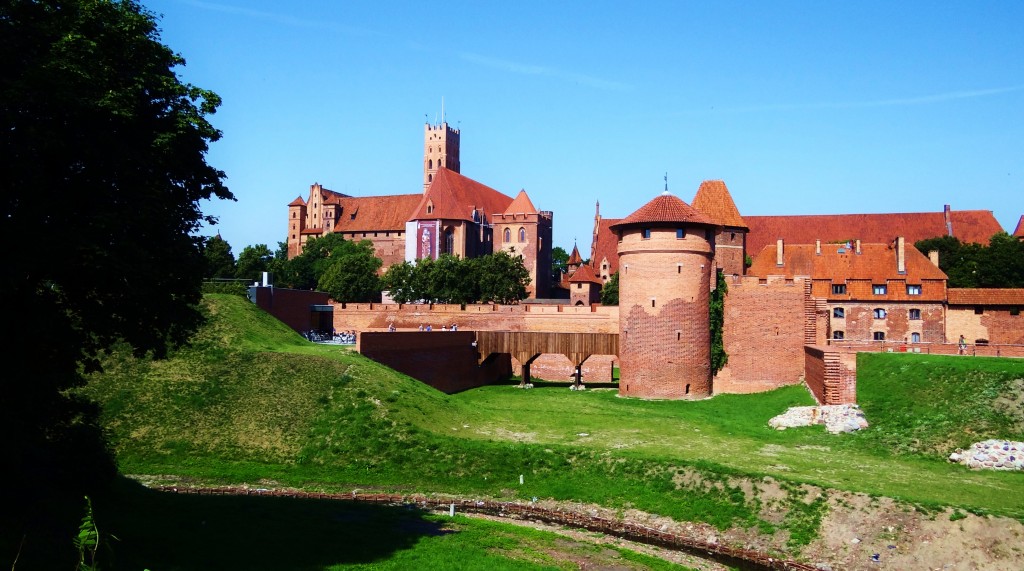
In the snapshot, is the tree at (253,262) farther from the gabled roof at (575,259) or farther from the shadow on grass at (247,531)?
the shadow on grass at (247,531)

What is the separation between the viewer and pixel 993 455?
22.8 m

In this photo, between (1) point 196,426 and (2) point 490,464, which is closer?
(2) point 490,464

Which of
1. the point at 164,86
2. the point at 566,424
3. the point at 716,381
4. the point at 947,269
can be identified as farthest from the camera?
the point at 947,269

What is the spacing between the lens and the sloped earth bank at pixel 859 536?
17406mm

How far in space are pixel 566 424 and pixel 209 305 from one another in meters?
14.7

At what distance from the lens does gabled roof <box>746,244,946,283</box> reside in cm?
5344

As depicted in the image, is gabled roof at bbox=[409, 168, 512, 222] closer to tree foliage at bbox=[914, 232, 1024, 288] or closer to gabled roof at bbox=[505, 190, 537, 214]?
gabled roof at bbox=[505, 190, 537, 214]

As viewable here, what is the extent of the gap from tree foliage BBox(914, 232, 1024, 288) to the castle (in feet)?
32.9

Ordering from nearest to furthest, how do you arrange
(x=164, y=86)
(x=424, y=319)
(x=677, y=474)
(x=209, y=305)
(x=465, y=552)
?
(x=164, y=86) → (x=465, y=552) → (x=677, y=474) → (x=209, y=305) → (x=424, y=319)

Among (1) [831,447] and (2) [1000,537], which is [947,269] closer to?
(1) [831,447]

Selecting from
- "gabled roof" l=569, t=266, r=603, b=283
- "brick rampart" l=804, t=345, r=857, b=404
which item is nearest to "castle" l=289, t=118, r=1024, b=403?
"brick rampart" l=804, t=345, r=857, b=404

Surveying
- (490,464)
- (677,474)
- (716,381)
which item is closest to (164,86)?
(490,464)

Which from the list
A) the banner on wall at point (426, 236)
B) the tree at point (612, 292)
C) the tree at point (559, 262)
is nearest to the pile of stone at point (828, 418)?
the tree at point (612, 292)

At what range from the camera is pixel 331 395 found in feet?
92.2
